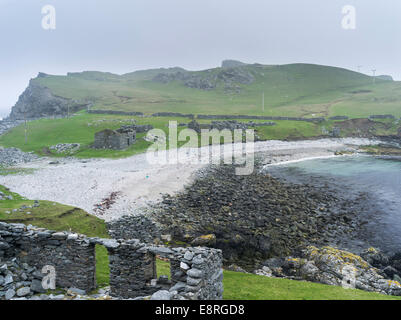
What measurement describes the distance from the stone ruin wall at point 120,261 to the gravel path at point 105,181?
1402cm

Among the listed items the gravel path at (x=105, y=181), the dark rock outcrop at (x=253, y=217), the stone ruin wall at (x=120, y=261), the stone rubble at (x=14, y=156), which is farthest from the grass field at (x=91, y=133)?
the stone ruin wall at (x=120, y=261)

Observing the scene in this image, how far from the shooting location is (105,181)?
4050 cm

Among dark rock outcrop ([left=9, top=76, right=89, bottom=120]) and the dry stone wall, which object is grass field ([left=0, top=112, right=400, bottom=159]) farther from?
dark rock outcrop ([left=9, top=76, right=89, bottom=120])

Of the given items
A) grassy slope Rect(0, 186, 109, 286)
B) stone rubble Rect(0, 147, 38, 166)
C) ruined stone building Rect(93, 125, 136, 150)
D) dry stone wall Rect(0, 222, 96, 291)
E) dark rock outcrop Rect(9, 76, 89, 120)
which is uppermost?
dark rock outcrop Rect(9, 76, 89, 120)

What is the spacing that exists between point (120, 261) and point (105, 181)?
2808cm

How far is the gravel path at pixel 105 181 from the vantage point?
109ft

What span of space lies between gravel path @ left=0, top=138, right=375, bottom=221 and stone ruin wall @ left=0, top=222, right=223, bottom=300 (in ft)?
46.0

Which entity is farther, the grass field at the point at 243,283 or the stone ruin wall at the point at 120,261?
the grass field at the point at 243,283

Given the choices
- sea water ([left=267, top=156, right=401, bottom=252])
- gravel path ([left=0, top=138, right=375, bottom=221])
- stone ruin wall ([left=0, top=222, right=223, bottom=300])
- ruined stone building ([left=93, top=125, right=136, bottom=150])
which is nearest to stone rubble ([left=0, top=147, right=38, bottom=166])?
gravel path ([left=0, top=138, right=375, bottom=221])

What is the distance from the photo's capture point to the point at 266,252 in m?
26.6

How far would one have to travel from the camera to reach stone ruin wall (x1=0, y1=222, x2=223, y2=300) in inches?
487

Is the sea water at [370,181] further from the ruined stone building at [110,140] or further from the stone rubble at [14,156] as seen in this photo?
the stone rubble at [14,156]
